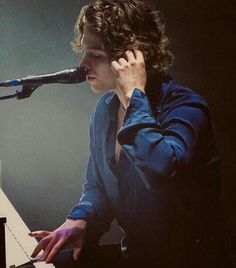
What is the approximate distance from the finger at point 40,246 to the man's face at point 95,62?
0.61 meters

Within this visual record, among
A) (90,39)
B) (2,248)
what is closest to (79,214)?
(2,248)

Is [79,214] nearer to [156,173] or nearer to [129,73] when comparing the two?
[156,173]

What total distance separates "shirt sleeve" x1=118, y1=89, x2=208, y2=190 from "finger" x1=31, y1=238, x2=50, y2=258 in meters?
0.43

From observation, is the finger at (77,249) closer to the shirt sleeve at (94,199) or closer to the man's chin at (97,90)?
the shirt sleeve at (94,199)

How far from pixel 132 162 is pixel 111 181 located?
0.14 metres

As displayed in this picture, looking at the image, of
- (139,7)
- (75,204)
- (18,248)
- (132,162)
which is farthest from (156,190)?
(139,7)

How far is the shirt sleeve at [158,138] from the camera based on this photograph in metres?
1.75

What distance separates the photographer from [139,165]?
1.79 metres

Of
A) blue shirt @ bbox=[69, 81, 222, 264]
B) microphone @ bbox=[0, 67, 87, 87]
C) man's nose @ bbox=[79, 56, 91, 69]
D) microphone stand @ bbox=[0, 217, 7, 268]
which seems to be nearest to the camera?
microphone stand @ bbox=[0, 217, 7, 268]

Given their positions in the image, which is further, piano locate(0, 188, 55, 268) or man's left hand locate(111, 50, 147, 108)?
man's left hand locate(111, 50, 147, 108)

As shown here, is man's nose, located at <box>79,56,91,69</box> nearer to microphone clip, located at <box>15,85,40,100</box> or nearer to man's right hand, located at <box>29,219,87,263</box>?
microphone clip, located at <box>15,85,40,100</box>

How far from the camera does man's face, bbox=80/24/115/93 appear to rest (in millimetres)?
1870

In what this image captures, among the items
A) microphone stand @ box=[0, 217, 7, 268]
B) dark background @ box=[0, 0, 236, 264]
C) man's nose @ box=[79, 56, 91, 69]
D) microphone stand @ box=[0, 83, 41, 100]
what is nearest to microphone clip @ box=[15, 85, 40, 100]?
microphone stand @ box=[0, 83, 41, 100]

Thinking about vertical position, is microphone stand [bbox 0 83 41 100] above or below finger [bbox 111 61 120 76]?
above
